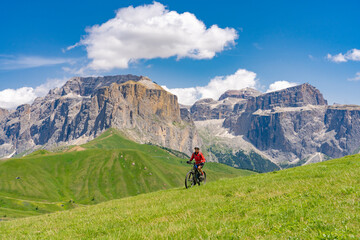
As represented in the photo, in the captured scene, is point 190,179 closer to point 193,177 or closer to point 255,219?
point 193,177

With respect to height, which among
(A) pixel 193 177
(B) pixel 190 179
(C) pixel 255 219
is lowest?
(B) pixel 190 179

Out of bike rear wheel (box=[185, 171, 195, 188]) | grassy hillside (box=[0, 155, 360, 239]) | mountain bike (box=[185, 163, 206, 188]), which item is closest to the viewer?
grassy hillside (box=[0, 155, 360, 239])

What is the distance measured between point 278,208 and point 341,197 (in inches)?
118

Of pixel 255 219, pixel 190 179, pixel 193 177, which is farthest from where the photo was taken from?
pixel 190 179

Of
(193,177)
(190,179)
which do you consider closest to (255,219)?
(193,177)

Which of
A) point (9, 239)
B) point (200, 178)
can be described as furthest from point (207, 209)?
point (200, 178)

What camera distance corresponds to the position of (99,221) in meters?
15.6

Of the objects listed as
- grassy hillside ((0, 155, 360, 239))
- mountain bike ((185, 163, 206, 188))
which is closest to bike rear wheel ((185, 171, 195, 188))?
mountain bike ((185, 163, 206, 188))

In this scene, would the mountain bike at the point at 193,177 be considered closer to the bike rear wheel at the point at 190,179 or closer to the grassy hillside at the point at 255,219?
the bike rear wheel at the point at 190,179

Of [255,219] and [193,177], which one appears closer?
[255,219]

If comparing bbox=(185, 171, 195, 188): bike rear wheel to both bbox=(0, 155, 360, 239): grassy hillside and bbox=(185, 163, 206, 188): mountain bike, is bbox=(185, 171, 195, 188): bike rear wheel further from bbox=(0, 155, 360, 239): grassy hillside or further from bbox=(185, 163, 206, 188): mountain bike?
bbox=(0, 155, 360, 239): grassy hillside

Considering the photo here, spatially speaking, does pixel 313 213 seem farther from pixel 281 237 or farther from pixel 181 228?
pixel 181 228

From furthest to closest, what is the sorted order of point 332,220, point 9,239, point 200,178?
point 200,178
point 9,239
point 332,220

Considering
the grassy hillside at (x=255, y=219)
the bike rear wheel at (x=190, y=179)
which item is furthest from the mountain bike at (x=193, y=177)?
the grassy hillside at (x=255, y=219)
